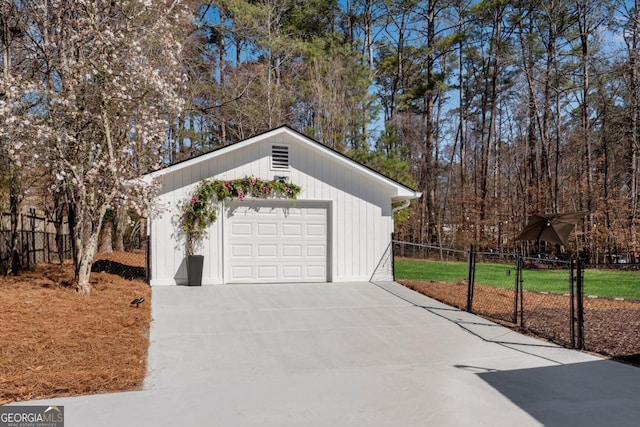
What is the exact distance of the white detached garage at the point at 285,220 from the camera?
10133 millimetres

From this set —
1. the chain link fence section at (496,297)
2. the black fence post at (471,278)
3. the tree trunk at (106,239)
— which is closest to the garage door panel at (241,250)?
the black fence post at (471,278)

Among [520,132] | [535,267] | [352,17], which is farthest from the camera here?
[520,132]

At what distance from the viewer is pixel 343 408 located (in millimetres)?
4004

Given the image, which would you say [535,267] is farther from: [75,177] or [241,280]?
[75,177]

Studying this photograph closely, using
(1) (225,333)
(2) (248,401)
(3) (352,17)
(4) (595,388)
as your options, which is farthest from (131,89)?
(3) (352,17)

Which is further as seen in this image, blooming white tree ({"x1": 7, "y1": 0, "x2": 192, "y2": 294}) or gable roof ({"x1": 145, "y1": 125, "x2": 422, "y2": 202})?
gable roof ({"x1": 145, "y1": 125, "x2": 422, "y2": 202})

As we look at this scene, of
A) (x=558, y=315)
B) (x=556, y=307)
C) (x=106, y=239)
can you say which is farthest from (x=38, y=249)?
(x=556, y=307)

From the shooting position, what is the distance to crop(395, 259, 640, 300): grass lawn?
445 inches

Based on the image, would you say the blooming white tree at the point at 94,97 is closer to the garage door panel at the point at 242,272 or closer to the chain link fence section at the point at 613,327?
the garage door panel at the point at 242,272

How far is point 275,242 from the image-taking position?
1080 cm

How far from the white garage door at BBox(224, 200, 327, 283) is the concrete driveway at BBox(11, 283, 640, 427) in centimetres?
254

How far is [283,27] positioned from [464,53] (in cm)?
1156

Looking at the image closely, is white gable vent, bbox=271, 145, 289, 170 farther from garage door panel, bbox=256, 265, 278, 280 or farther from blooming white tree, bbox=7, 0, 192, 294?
blooming white tree, bbox=7, 0, 192, 294
